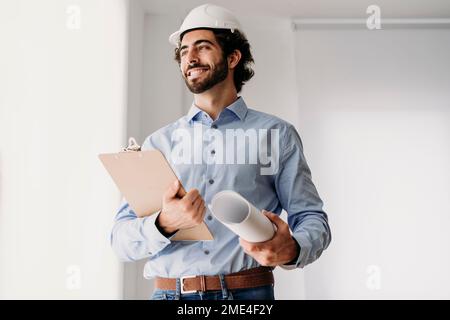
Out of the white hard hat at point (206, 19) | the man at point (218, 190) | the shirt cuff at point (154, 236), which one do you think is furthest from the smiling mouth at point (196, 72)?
the shirt cuff at point (154, 236)

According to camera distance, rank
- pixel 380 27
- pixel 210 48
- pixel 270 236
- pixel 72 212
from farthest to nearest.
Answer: pixel 380 27, pixel 72 212, pixel 210 48, pixel 270 236

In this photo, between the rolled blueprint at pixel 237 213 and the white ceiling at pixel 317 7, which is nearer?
the rolled blueprint at pixel 237 213

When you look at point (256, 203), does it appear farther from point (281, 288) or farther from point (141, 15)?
point (141, 15)

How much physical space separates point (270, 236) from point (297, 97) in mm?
1634

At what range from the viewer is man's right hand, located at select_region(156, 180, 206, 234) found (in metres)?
0.86

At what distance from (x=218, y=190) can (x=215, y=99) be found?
0.28m

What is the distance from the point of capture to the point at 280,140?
3.67 feet

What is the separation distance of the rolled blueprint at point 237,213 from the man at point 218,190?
6cm

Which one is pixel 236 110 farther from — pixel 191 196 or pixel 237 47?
pixel 191 196

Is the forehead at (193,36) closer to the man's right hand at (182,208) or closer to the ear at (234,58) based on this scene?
the ear at (234,58)

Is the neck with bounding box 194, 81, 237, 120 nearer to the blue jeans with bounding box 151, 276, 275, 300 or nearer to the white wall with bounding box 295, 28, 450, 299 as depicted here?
the blue jeans with bounding box 151, 276, 275, 300

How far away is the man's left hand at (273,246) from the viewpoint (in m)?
0.81

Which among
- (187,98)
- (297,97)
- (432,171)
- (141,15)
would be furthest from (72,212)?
(432,171)

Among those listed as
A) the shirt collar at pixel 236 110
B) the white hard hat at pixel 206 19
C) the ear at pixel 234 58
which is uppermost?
the white hard hat at pixel 206 19
